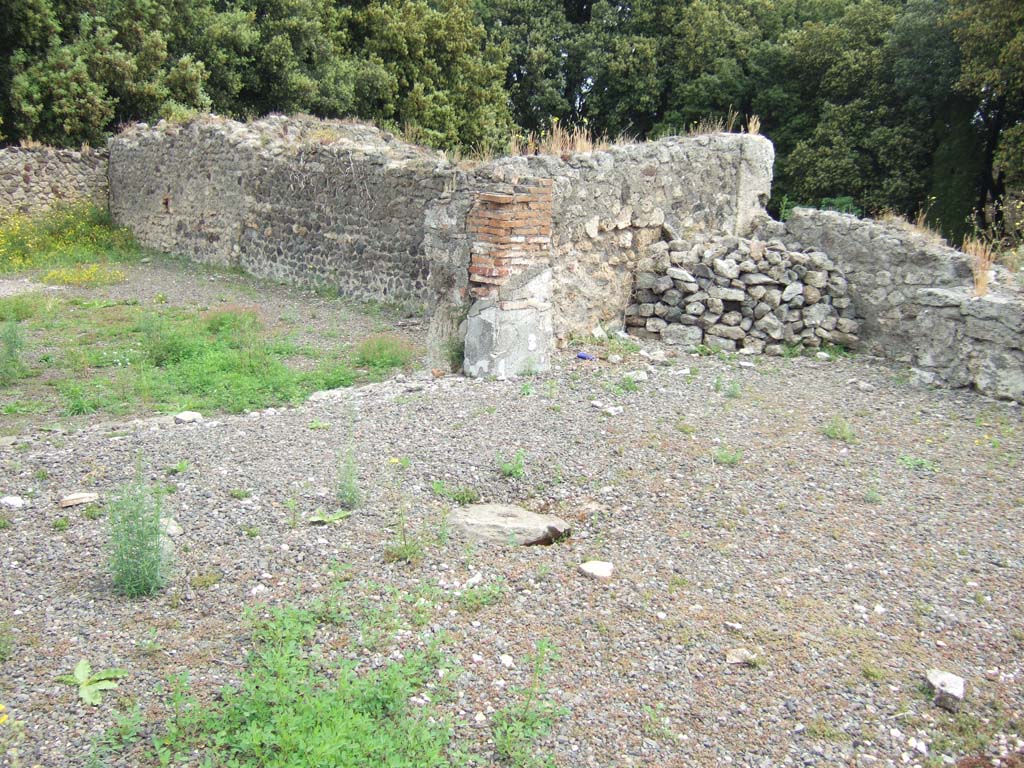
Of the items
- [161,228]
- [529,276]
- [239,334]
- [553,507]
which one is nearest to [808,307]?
[529,276]

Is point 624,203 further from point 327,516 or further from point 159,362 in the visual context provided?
point 327,516

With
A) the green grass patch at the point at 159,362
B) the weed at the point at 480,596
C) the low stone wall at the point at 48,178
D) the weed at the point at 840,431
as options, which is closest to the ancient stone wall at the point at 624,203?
the green grass patch at the point at 159,362

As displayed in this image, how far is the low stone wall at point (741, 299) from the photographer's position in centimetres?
925

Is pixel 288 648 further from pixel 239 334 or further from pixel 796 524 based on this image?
pixel 239 334

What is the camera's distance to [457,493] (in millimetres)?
5316

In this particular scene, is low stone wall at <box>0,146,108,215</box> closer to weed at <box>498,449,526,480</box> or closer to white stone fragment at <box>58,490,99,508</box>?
white stone fragment at <box>58,490,99,508</box>

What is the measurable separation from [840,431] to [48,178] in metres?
17.4

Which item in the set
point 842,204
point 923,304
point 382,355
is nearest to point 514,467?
point 382,355

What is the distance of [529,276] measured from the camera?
25.9 ft

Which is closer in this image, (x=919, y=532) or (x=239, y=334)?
(x=919, y=532)

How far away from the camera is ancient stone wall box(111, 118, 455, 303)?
12023 millimetres

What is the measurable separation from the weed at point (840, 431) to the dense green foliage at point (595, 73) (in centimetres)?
1351

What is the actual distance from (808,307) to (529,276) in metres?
3.39

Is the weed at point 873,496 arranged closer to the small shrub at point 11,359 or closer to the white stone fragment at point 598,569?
the white stone fragment at point 598,569
